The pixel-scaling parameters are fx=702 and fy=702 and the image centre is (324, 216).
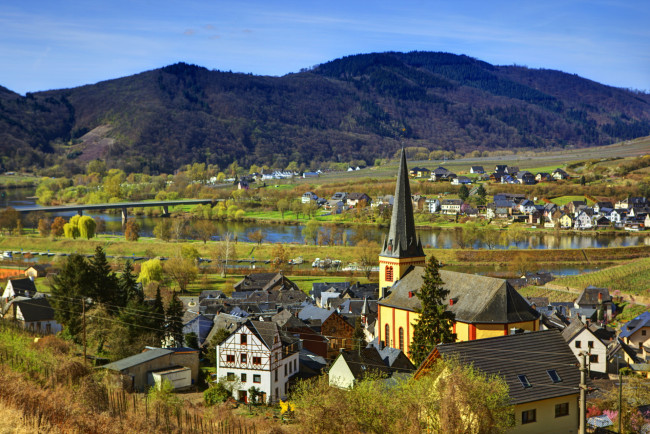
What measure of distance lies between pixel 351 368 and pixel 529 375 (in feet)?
26.3

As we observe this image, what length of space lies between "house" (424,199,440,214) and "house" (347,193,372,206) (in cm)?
1140

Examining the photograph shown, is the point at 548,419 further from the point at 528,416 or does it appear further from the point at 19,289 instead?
the point at 19,289

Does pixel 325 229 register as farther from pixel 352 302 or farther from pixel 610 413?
pixel 610 413

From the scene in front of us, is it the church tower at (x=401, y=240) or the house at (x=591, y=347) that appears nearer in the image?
the house at (x=591, y=347)

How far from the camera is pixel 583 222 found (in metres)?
90.7

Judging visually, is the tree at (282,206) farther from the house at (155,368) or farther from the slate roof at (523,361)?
the slate roof at (523,361)

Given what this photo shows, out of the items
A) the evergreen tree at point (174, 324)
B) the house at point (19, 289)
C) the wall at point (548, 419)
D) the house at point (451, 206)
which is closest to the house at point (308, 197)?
the house at point (451, 206)

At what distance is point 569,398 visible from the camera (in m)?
18.2

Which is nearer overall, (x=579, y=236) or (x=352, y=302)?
(x=352, y=302)

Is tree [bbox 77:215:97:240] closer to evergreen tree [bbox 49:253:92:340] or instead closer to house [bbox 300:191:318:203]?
house [bbox 300:191:318:203]

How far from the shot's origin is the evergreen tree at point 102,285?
33.7 metres

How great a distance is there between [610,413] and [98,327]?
68.7 feet

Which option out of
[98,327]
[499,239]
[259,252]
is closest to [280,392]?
[98,327]

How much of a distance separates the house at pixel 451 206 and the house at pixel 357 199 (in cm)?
1444
